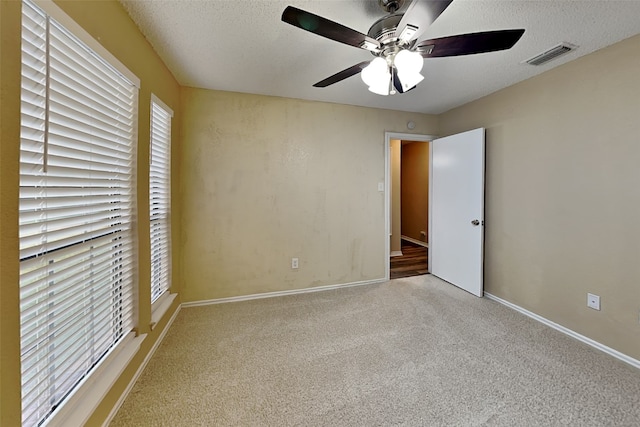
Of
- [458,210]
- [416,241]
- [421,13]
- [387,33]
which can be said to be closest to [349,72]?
[387,33]

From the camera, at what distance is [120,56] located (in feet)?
4.89

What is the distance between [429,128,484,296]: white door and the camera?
9.71ft

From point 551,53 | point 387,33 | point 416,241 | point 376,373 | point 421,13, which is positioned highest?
point 551,53

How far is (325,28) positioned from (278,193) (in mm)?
2008

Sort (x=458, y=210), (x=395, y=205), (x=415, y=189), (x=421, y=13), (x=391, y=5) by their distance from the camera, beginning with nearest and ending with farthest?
(x=421, y=13) < (x=391, y=5) < (x=458, y=210) < (x=395, y=205) < (x=415, y=189)

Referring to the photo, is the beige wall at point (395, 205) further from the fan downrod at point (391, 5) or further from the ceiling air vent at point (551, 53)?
the fan downrod at point (391, 5)

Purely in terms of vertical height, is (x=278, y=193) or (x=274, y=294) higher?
(x=278, y=193)

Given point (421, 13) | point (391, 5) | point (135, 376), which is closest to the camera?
point (421, 13)

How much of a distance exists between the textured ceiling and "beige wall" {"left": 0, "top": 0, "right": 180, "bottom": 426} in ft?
0.66

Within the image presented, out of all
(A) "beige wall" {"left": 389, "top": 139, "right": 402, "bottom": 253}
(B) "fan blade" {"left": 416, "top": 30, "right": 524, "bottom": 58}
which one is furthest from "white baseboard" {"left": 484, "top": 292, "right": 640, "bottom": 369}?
(B) "fan blade" {"left": 416, "top": 30, "right": 524, "bottom": 58}

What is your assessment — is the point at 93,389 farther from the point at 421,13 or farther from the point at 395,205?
the point at 395,205

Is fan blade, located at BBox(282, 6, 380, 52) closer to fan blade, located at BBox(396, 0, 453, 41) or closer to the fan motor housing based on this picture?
the fan motor housing

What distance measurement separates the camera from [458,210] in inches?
127

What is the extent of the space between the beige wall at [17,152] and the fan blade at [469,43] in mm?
1659
